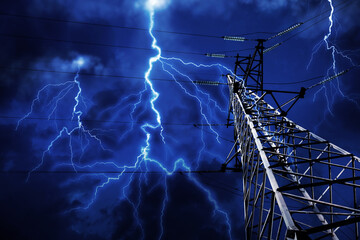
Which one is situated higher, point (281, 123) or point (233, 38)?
point (233, 38)

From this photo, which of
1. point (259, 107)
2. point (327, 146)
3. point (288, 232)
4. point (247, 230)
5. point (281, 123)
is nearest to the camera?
point (288, 232)

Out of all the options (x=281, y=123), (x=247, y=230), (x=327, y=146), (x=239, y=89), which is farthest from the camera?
(x=239, y=89)

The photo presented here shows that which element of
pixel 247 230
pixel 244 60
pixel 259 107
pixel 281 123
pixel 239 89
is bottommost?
pixel 247 230

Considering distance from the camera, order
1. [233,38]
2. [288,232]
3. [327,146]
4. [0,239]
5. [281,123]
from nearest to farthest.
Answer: [288,232] → [327,146] → [281,123] → [233,38] → [0,239]

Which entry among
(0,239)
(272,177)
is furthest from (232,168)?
(0,239)

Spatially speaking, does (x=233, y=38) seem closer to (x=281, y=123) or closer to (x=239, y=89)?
(x=239, y=89)

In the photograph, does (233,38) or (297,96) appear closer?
(297,96)

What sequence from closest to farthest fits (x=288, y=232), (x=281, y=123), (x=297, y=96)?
(x=288, y=232), (x=281, y=123), (x=297, y=96)

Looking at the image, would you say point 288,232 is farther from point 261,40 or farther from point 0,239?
point 0,239

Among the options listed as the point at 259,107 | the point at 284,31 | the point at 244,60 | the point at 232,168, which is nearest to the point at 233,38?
the point at 244,60
